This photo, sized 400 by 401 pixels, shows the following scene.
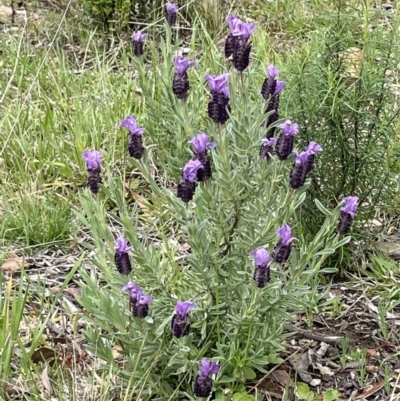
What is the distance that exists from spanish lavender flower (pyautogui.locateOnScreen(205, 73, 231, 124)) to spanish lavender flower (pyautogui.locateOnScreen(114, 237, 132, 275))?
0.36 m

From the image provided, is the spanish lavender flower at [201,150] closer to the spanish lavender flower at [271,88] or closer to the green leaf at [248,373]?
the spanish lavender flower at [271,88]

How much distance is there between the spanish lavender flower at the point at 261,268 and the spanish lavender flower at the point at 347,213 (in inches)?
8.9

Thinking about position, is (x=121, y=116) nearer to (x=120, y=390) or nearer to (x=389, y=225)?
(x=389, y=225)

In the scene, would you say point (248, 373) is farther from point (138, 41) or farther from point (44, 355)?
point (138, 41)

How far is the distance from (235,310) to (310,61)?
Result: 89 cm

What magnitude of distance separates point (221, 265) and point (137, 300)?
0.94ft

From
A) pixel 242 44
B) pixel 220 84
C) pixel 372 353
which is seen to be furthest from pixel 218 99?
pixel 372 353

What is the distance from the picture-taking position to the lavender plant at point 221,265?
5.60 feet

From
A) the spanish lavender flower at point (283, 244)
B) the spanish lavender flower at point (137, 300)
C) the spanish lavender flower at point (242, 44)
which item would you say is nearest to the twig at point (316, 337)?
the spanish lavender flower at point (283, 244)

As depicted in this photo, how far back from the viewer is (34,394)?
1806mm

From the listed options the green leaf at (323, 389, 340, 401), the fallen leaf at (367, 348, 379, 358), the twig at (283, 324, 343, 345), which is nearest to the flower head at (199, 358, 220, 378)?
the green leaf at (323, 389, 340, 401)

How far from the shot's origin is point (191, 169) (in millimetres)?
1595

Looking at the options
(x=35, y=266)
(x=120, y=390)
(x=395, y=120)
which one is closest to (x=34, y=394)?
(x=120, y=390)

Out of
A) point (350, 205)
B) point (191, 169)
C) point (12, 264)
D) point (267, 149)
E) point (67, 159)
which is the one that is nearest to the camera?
point (191, 169)
